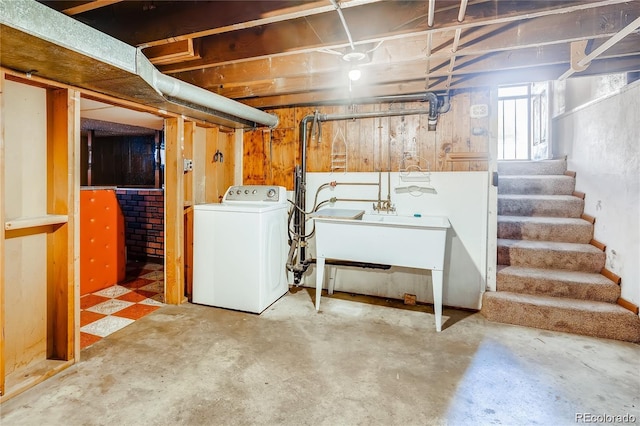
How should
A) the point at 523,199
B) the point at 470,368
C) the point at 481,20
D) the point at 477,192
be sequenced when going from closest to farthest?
1. the point at 481,20
2. the point at 470,368
3. the point at 477,192
4. the point at 523,199

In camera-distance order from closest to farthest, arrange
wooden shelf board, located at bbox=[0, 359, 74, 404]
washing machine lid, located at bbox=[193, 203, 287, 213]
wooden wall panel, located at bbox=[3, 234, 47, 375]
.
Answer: wooden shelf board, located at bbox=[0, 359, 74, 404] < wooden wall panel, located at bbox=[3, 234, 47, 375] < washing machine lid, located at bbox=[193, 203, 287, 213]

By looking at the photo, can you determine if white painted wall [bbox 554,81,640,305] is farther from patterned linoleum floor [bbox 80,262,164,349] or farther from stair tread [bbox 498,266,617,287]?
patterned linoleum floor [bbox 80,262,164,349]

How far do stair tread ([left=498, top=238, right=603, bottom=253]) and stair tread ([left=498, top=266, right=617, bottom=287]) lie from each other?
0.21 m

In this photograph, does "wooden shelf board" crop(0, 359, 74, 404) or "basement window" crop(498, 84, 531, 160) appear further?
→ "basement window" crop(498, 84, 531, 160)

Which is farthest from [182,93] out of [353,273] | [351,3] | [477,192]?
[477,192]

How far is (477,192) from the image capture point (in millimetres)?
3180

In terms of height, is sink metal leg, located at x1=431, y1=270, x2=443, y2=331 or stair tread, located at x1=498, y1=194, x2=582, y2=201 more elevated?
stair tread, located at x1=498, y1=194, x2=582, y2=201

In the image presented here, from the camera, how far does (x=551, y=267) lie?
10.8ft

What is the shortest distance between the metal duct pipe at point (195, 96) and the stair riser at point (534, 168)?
11.0 feet

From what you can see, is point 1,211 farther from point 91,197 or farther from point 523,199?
point 523,199

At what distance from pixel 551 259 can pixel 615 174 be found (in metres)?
0.95

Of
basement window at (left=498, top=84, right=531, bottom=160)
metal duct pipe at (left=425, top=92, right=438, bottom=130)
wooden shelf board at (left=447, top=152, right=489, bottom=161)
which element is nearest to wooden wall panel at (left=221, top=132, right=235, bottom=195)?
metal duct pipe at (left=425, top=92, right=438, bottom=130)

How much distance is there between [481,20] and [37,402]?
319cm

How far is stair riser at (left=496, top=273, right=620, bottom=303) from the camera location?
9.34ft
